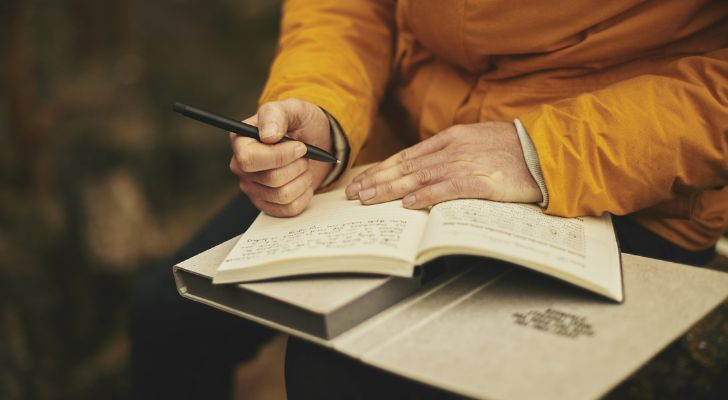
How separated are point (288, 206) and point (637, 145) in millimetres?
645

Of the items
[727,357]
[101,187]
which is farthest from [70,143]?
[727,357]

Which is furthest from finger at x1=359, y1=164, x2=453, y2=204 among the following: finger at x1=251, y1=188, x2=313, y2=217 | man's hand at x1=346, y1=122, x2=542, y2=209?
finger at x1=251, y1=188, x2=313, y2=217

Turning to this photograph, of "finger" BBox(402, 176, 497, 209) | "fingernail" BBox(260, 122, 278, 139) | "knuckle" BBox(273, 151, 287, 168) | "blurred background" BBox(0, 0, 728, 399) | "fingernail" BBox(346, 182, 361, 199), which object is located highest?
"fingernail" BBox(260, 122, 278, 139)

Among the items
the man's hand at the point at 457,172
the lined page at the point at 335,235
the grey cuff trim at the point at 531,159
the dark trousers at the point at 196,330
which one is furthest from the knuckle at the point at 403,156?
the dark trousers at the point at 196,330

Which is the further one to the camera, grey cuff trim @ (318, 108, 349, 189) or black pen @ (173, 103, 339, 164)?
grey cuff trim @ (318, 108, 349, 189)

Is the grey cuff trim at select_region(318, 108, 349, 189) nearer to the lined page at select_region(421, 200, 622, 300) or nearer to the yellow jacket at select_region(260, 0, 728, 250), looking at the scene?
the yellow jacket at select_region(260, 0, 728, 250)

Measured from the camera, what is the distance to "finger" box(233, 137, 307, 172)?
1067mm

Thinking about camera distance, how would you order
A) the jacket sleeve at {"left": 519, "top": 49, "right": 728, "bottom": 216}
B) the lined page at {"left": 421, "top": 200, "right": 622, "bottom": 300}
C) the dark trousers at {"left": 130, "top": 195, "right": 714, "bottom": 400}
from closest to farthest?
the lined page at {"left": 421, "top": 200, "right": 622, "bottom": 300}, the jacket sleeve at {"left": 519, "top": 49, "right": 728, "bottom": 216}, the dark trousers at {"left": 130, "top": 195, "right": 714, "bottom": 400}

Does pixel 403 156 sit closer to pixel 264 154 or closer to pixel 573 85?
pixel 264 154

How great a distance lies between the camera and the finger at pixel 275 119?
1.06 metres

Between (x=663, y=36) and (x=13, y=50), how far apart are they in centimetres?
250

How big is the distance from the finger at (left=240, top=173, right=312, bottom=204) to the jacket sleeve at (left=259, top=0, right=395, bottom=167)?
0.21m

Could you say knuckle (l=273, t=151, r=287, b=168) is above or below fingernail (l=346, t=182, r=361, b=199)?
above

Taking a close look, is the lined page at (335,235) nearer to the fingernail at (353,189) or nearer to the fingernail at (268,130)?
the fingernail at (353,189)
